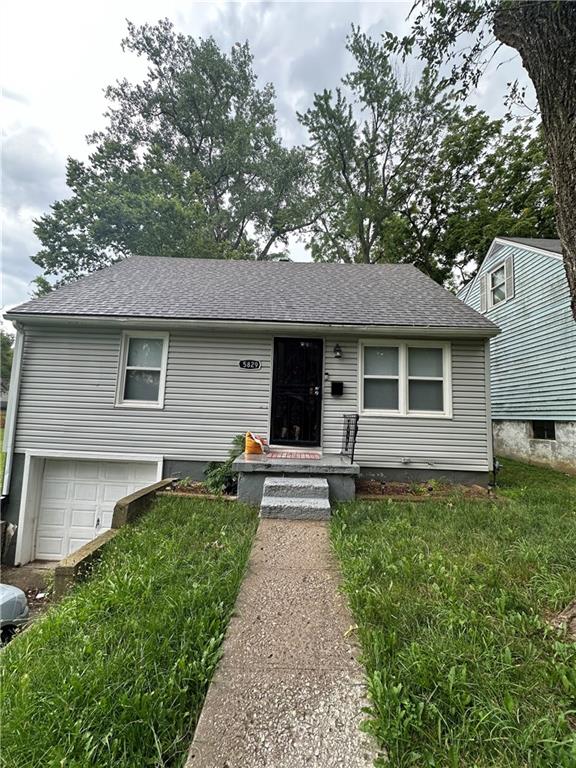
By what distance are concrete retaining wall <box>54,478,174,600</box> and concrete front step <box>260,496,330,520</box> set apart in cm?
146

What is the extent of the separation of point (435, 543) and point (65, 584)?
3.09 m

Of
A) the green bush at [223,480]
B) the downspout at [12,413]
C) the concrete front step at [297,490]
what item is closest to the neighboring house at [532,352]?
the concrete front step at [297,490]

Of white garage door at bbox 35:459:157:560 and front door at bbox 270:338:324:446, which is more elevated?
front door at bbox 270:338:324:446

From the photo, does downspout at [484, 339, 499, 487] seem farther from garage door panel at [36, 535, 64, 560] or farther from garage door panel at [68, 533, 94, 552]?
garage door panel at [36, 535, 64, 560]

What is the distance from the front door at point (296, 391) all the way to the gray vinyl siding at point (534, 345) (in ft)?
19.1

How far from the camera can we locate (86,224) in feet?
51.2

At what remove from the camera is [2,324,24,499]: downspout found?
229 inches

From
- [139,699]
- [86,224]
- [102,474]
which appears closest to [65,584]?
[139,699]

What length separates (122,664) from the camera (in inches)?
63.2

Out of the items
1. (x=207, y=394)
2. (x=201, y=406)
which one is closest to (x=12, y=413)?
(x=201, y=406)

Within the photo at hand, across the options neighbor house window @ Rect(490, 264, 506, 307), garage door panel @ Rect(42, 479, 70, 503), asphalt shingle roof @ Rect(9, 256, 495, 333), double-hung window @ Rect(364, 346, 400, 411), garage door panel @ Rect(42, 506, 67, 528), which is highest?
neighbor house window @ Rect(490, 264, 506, 307)

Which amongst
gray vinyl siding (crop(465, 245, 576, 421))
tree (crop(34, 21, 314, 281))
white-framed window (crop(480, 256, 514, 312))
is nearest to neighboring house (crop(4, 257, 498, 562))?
gray vinyl siding (crop(465, 245, 576, 421))

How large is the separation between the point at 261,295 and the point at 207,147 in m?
17.5

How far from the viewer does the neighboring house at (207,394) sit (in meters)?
5.81
